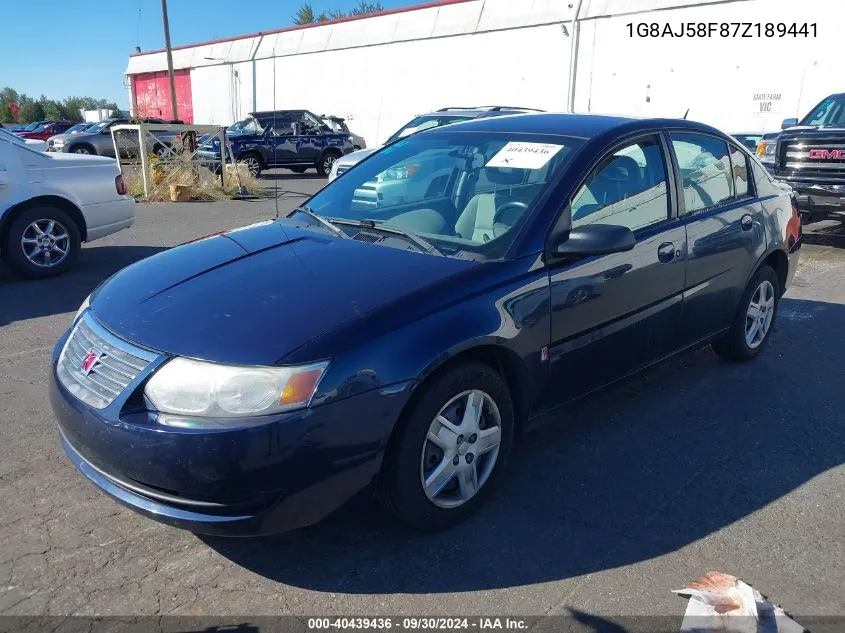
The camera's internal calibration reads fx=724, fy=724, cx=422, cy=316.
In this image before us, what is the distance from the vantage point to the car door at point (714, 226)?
4117mm

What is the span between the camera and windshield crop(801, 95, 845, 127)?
33.4 ft

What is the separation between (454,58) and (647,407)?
22199 millimetres

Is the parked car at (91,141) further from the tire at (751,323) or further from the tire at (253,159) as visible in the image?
the tire at (751,323)

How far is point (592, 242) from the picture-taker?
126 inches

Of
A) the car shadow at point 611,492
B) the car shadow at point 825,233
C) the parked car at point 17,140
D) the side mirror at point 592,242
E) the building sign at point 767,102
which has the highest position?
the building sign at point 767,102

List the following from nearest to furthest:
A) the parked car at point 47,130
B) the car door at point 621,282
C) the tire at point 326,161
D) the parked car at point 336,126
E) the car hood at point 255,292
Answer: the car hood at point 255,292 → the car door at point 621,282 → the tire at point 326,161 → the parked car at point 336,126 → the parked car at point 47,130

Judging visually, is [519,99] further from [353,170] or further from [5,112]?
[5,112]

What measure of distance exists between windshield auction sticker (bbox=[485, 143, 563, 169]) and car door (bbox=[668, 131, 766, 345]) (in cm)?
92

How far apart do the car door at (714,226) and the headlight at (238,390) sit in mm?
2522

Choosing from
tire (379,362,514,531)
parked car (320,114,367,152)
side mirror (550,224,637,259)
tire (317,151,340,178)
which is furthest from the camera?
parked car (320,114,367,152)

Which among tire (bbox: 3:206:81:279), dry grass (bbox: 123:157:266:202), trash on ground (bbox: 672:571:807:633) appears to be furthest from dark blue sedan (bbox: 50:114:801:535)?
dry grass (bbox: 123:157:266:202)

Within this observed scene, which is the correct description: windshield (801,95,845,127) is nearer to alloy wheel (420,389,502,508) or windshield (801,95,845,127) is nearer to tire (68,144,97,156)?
alloy wheel (420,389,502,508)

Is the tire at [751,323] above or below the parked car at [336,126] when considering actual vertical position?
below

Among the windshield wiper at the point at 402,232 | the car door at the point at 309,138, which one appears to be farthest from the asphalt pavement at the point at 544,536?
the car door at the point at 309,138
